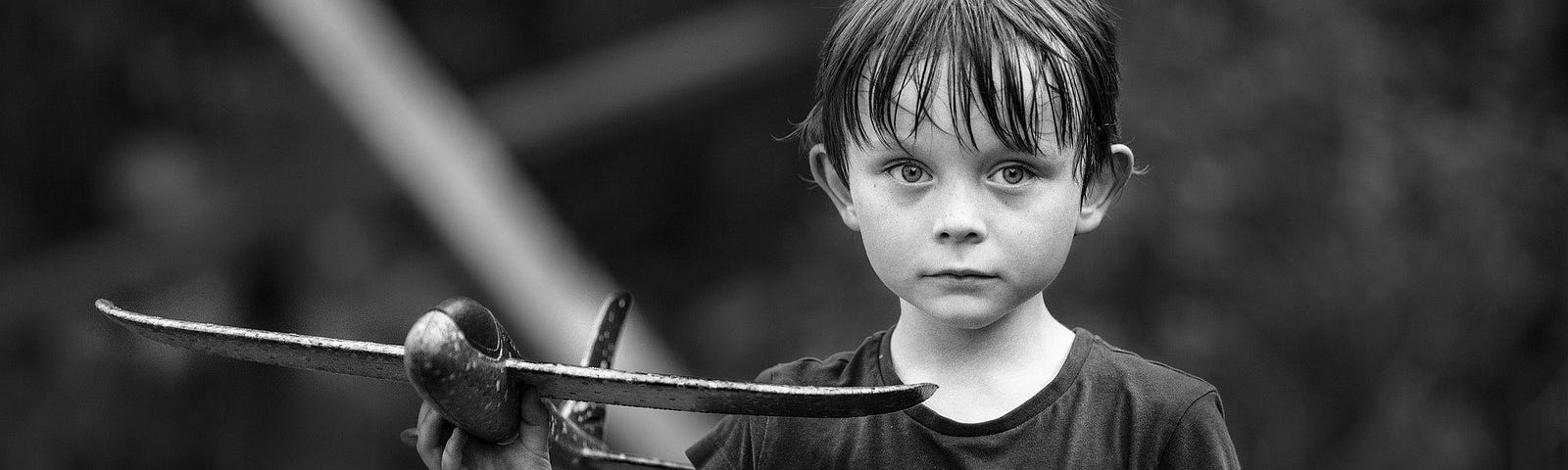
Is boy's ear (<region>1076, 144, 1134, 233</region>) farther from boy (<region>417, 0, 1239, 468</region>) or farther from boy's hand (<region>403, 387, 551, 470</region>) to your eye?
boy's hand (<region>403, 387, 551, 470</region>)

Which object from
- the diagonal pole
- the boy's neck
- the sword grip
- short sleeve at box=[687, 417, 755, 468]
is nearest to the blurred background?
the diagonal pole

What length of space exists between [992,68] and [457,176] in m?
2.12

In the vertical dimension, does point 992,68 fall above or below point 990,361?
above

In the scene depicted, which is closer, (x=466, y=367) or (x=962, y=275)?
(x=466, y=367)

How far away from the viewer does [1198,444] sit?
111 cm

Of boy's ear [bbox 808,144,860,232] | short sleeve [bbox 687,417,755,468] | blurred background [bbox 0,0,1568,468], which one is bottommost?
blurred background [bbox 0,0,1568,468]

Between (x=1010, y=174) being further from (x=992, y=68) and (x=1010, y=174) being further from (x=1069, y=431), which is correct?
(x=1069, y=431)

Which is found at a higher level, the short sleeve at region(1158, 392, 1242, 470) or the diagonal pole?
the short sleeve at region(1158, 392, 1242, 470)

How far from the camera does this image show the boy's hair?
1.05m

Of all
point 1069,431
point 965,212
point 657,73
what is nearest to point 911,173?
point 965,212

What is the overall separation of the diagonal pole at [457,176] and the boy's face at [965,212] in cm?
187

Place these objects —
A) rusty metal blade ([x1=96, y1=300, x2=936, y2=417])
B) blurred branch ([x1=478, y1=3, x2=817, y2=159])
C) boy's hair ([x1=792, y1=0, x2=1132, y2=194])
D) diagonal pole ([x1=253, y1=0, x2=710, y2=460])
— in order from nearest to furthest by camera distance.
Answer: rusty metal blade ([x1=96, y1=300, x2=936, y2=417])
boy's hair ([x1=792, y1=0, x2=1132, y2=194])
diagonal pole ([x1=253, y1=0, x2=710, y2=460])
blurred branch ([x1=478, y1=3, x2=817, y2=159])

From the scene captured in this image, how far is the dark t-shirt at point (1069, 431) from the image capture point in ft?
3.64

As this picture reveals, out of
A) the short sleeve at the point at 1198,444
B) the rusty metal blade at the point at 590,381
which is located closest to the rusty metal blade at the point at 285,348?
the rusty metal blade at the point at 590,381
